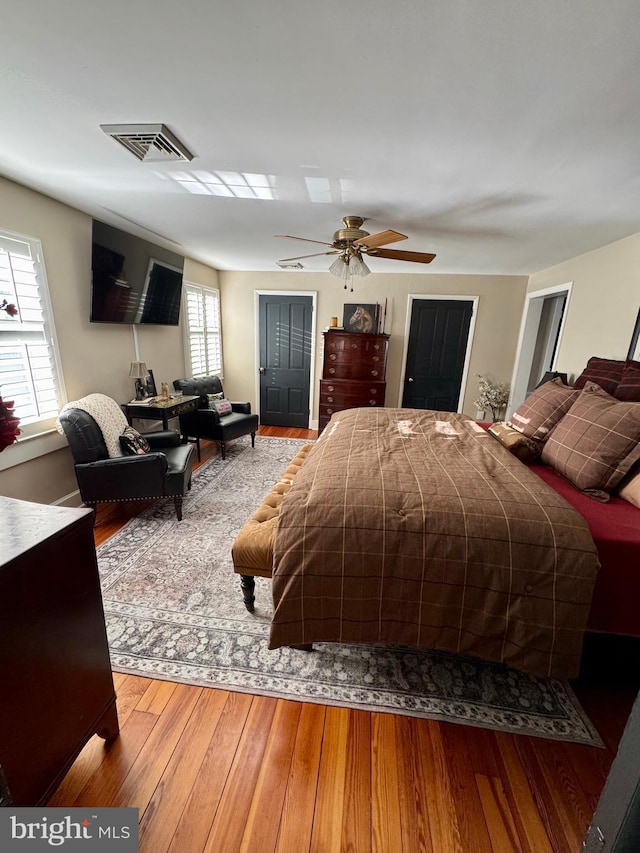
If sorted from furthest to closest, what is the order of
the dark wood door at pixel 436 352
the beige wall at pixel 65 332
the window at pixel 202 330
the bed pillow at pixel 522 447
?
the dark wood door at pixel 436 352 < the window at pixel 202 330 < the beige wall at pixel 65 332 < the bed pillow at pixel 522 447

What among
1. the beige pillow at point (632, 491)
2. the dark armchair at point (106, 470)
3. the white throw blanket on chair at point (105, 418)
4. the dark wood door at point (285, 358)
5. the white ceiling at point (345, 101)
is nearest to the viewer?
the white ceiling at point (345, 101)

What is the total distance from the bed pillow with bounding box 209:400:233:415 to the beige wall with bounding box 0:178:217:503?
0.95m

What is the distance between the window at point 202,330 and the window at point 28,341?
2.01 metres

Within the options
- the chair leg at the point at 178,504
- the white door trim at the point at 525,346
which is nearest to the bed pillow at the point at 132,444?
the chair leg at the point at 178,504

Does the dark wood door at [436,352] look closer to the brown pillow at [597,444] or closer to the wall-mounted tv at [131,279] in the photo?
the brown pillow at [597,444]

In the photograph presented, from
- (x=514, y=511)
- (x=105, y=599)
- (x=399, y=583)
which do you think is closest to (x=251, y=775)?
(x=399, y=583)

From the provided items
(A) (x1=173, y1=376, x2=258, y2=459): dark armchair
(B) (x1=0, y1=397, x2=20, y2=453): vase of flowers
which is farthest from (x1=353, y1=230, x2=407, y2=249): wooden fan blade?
(A) (x1=173, y1=376, x2=258, y2=459): dark armchair

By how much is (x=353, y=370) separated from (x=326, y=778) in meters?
4.01

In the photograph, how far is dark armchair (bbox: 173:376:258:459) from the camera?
3.92 m

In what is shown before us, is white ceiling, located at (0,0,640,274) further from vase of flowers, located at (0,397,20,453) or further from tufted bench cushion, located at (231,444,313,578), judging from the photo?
tufted bench cushion, located at (231,444,313,578)

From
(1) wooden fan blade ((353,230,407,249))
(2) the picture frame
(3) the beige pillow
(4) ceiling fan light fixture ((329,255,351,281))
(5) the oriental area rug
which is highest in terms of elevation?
(1) wooden fan blade ((353,230,407,249))

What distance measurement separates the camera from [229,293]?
5.25 metres

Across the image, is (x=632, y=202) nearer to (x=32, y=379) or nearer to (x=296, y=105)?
(x=296, y=105)

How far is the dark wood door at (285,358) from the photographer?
514 centimetres
